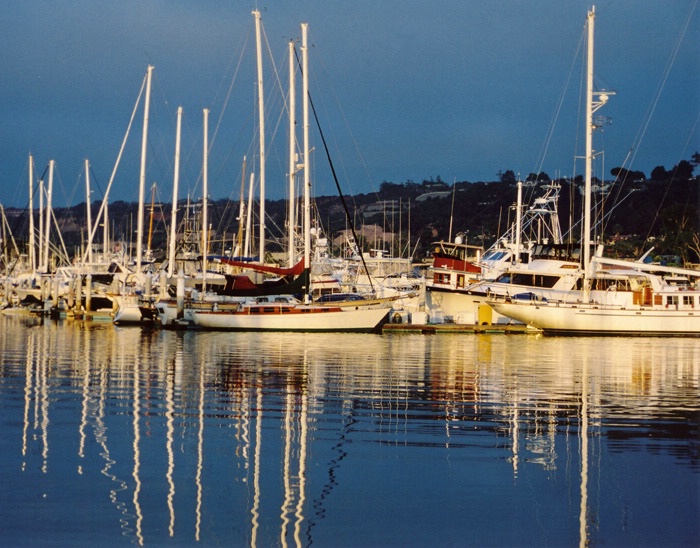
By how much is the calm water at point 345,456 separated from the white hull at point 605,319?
1938cm

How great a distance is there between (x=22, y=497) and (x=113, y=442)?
3413 millimetres

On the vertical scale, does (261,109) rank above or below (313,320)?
above

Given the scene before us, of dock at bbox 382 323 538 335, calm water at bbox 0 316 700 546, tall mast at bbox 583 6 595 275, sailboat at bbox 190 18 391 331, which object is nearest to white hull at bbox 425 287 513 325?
dock at bbox 382 323 538 335

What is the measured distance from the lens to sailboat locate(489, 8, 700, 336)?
46.4 metres

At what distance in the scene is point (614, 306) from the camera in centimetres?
4650

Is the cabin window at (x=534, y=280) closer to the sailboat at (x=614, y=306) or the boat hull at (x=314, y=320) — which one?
the sailboat at (x=614, y=306)

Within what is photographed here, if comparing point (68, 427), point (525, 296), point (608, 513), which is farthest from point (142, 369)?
point (525, 296)

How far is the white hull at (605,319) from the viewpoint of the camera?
152 ft

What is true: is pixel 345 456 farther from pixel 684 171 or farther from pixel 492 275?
pixel 684 171

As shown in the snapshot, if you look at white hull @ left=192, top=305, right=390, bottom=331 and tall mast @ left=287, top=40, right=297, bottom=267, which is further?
tall mast @ left=287, top=40, right=297, bottom=267

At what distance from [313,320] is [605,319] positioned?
42.0 ft

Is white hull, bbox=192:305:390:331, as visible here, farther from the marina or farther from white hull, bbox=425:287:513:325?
white hull, bbox=425:287:513:325

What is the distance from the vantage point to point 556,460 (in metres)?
13.7

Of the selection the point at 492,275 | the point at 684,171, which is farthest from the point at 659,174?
the point at 492,275
